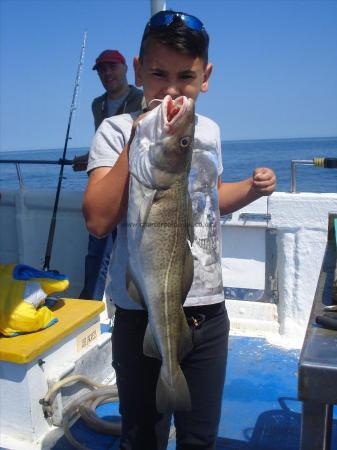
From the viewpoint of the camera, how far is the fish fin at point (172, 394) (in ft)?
5.70

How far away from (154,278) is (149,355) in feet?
0.98

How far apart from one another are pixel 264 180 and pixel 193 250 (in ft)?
1.41

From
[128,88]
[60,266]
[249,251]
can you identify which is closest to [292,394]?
Answer: [249,251]

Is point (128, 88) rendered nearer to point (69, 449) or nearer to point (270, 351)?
point (270, 351)

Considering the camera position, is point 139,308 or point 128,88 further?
point 128,88

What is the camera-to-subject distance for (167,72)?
1824 mm

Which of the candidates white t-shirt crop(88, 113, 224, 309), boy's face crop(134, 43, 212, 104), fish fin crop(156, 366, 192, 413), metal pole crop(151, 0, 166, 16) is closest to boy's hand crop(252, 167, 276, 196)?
white t-shirt crop(88, 113, 224, 309)

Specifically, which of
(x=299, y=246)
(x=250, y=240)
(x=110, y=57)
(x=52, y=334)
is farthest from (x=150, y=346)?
(x=110, y=57)

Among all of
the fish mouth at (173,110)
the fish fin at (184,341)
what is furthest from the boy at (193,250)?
the fish mouth at (173,110)

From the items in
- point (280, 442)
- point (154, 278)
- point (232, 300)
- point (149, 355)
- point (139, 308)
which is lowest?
point (280, 442)

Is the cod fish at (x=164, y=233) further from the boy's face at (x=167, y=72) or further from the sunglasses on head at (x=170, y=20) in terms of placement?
the sunglasses on head at (x=170, y=20)

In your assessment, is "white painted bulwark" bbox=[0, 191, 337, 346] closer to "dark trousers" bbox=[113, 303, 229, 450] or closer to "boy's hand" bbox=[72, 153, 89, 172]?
"boy's hand" bbox=[72, 153, 89, 172]

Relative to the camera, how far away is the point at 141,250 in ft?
5.45

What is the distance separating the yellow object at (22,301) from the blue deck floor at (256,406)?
2.32 ft
